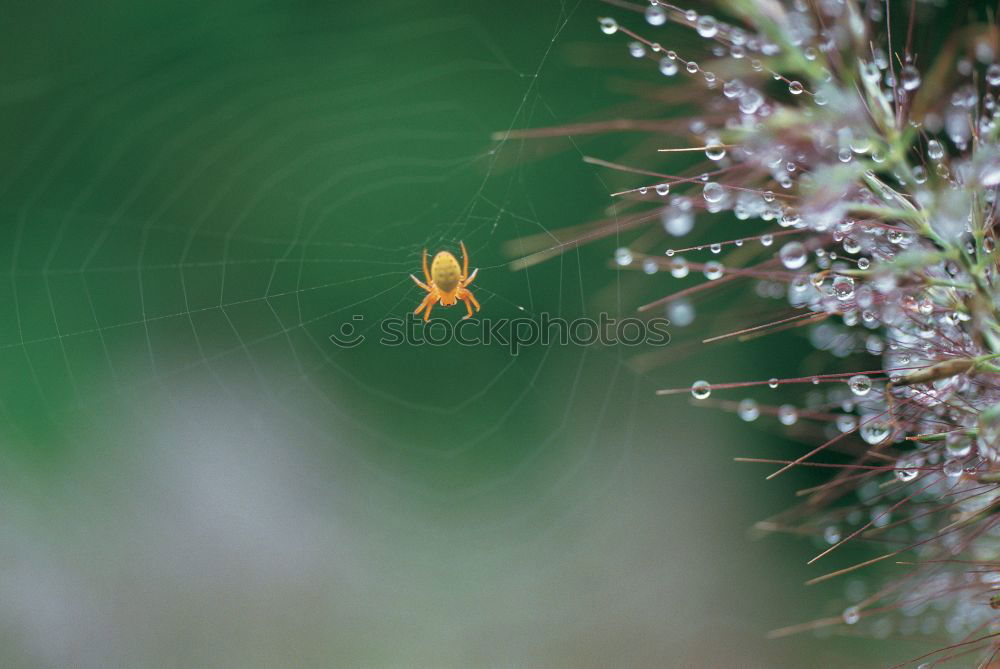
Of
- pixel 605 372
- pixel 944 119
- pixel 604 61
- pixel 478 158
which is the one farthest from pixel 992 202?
pixel 605 372

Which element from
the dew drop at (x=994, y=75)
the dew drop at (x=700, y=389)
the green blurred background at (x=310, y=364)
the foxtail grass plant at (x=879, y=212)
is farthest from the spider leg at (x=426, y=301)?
the dew drop at (x=994, y=75)

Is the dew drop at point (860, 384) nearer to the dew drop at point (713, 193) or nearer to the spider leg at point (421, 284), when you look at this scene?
the dew drop at point (713, 193)

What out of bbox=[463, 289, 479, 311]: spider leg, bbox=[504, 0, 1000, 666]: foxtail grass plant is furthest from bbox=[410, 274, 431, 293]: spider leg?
bbox=[504, 0, 1000, 666]: foxtail grass plant

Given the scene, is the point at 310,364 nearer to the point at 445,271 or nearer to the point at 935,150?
the point at 445,271

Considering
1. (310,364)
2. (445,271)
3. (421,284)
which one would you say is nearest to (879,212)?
(445,271)

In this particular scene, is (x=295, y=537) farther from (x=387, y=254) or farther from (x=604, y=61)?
(x=604, y=61)

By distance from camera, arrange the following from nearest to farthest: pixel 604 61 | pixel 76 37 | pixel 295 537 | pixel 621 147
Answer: pixel 604 61 → pixel 76 37 → pixel 621 147 → pixel 295 537
